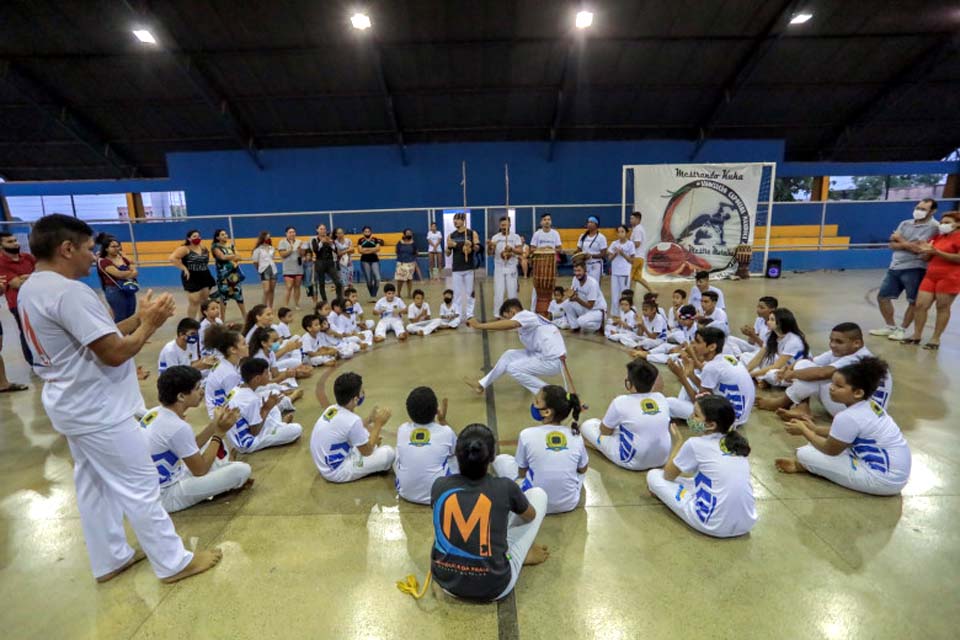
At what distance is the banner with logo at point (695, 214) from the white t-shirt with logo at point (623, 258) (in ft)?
17.3

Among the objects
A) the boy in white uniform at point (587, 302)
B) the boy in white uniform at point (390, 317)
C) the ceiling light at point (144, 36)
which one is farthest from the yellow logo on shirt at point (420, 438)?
the ceiling light at point (144, 36)

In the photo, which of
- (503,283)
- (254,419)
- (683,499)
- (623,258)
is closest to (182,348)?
(254,419)

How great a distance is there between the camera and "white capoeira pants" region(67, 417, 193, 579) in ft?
7.73

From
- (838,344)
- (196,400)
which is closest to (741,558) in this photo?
(838,344)

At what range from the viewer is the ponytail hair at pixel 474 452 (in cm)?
233

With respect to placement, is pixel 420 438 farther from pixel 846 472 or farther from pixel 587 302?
pixel 587 302

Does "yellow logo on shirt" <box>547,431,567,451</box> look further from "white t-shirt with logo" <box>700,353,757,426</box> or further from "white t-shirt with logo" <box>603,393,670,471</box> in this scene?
"white t-shirt with logo" <box>700,353,757,426</box>

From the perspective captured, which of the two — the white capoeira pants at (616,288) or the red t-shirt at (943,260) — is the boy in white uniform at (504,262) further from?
the red t-shirt at (943,260)

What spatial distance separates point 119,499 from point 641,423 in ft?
11.0

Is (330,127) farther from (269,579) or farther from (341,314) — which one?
(269,579)

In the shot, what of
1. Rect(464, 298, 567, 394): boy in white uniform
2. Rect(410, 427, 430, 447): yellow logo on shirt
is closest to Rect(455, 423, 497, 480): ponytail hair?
Rect(410, 427, 430, 447): yellow logo on shirt

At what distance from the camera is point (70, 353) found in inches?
87.6

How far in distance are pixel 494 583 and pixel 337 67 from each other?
49.6 ft

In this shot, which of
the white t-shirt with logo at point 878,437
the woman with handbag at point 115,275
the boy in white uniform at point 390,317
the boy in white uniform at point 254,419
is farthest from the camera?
the boy in white uniform at point 390,317
